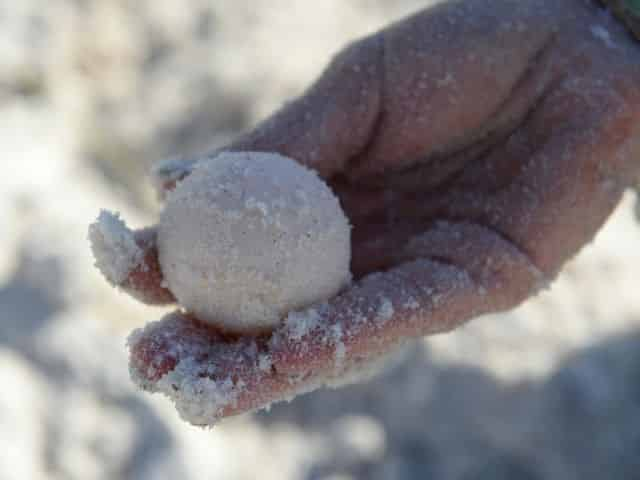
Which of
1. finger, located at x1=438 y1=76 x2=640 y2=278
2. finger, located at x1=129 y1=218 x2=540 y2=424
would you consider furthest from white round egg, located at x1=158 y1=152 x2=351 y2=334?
finger, located at x1=438 y1=76 x2=640 y2=278

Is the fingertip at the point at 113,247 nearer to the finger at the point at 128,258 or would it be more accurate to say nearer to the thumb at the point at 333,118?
the finger at the point at 128,258

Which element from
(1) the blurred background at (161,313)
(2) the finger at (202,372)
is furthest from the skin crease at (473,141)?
(1) the blurred background at (161,313)

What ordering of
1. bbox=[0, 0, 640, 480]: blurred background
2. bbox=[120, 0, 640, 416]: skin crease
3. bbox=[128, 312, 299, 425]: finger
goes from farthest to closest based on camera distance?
bbox=[0, 0, 640, 480]: blurred background
bbox=[120, 0, 640, 416]: skin crease
bbox=[128, 312, 299, 425]: finger

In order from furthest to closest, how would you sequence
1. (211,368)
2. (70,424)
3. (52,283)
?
(52,283), (70,424), (211,368)

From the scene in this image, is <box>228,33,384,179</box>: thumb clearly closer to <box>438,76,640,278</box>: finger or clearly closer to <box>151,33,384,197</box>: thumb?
<box>151,33,384,197</box>: thumb

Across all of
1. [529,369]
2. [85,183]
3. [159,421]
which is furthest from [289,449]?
[85,183]

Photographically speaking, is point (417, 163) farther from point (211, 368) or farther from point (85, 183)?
point (85, 183)

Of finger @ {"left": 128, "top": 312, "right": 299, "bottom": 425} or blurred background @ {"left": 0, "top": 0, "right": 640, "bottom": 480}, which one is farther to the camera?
blurred background @ {"left": 0, "top": 0, "right": 640, "bottom": 480}
